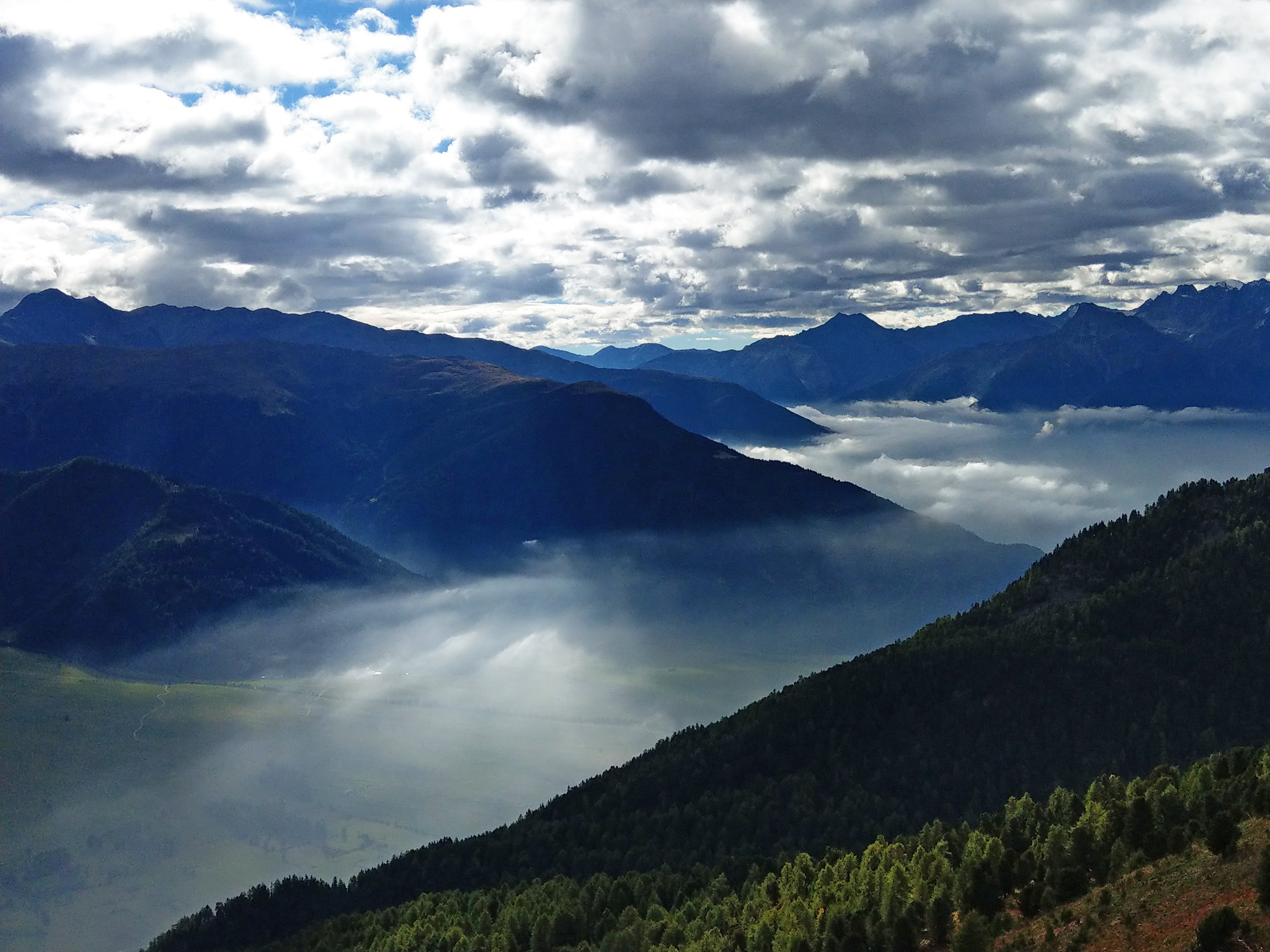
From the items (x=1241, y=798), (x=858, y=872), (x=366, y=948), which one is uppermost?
(x=1241, y=798)

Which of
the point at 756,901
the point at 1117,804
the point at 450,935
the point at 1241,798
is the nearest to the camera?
the point at 1241,798

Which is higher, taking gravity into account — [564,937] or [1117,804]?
[1117,804]

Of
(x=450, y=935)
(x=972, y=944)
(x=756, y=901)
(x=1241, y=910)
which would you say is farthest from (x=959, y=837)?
(x=450, y=935)

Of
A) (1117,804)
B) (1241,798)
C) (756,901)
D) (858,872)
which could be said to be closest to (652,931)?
(756,901)

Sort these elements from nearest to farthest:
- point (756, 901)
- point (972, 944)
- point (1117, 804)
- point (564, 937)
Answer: point (972, 944) → point (1117, 804) → point (756, 901) → point (564, 937)

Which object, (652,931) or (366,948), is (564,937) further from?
(366,948)

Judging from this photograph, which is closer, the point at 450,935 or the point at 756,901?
the point at 756,901
